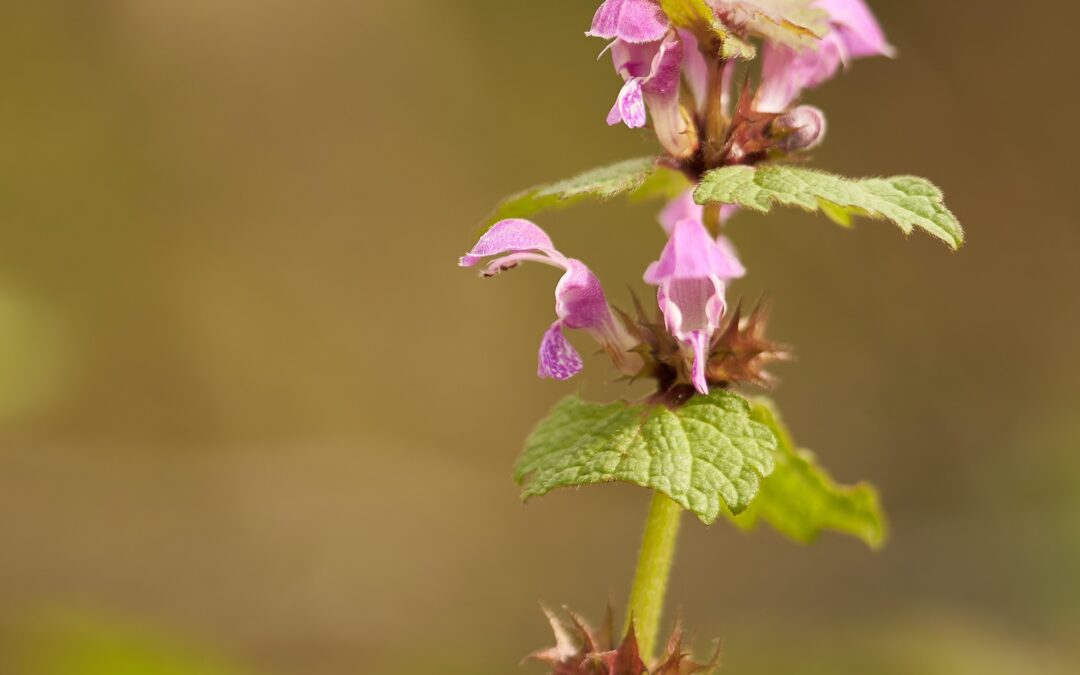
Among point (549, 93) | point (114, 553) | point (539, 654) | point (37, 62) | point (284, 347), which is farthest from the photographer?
point (549, 93)

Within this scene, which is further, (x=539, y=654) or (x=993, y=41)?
(x=993, y=41)

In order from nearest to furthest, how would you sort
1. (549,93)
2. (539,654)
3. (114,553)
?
1. (539,654)
2. (114,553)
3. (549,93)

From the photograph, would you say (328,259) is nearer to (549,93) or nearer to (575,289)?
(549,93)

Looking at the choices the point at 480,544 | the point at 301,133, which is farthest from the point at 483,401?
the point at 301,133

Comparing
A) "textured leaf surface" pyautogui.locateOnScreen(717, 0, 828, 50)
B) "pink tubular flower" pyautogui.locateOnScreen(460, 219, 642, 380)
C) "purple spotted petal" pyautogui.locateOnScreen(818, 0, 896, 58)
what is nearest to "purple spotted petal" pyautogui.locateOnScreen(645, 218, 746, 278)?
"pink tubular flower" pyautogui.locateOnScreen(460, 219, 642, 380)

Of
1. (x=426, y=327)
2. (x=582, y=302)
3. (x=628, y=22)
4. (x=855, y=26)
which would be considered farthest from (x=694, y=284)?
(x=426, y=327)

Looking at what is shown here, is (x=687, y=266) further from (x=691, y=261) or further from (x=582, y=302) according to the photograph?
(x=582, y=302)

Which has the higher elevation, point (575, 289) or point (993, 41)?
point (993, 41)

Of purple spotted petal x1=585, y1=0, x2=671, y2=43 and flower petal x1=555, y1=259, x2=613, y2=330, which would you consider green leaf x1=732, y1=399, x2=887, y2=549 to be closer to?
flower petal x1=555, y1=259, x2=613, y2=330

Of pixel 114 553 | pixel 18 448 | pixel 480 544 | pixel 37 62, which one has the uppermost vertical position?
pixel 37 62
